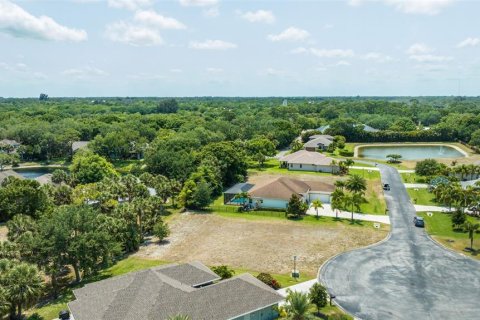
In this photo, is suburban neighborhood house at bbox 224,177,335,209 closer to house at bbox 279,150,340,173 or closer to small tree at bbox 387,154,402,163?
house at bbox 279,150,340,173

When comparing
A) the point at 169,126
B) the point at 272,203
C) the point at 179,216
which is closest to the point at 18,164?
the point at 169,126

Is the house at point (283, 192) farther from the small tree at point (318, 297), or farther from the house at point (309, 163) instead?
the small tree at point (318, 297)

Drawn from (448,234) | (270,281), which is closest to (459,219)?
(448,234)

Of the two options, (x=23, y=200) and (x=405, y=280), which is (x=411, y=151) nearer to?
(x=405, y=280)

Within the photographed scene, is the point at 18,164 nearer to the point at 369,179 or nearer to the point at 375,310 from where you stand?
the point at 369,179

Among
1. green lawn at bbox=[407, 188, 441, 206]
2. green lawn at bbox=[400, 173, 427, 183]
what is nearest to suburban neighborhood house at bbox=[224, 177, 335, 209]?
green lawn at bbox=[407, 188, 441, 206]

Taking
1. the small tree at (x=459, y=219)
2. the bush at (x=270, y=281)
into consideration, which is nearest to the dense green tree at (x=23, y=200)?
the bush at (x=270, y=281)
